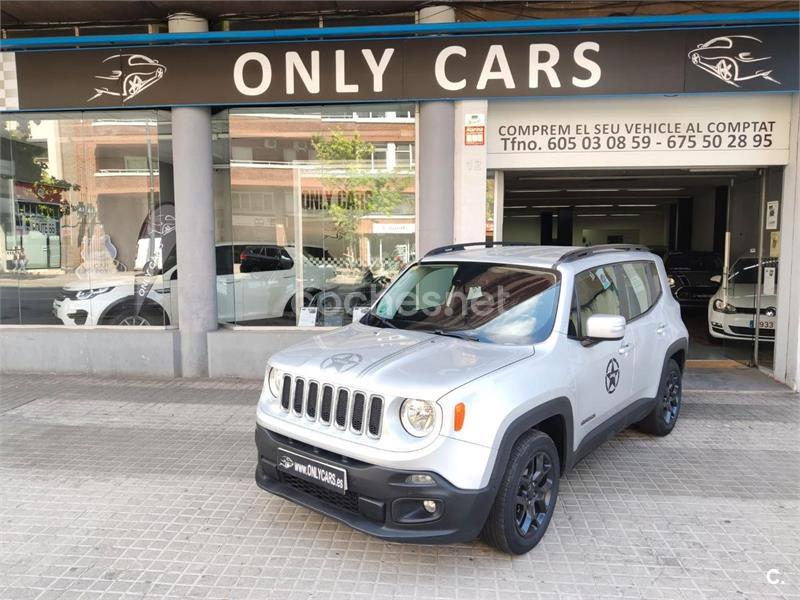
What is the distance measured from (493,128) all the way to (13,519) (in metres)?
6.46

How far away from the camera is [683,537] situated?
3580mm

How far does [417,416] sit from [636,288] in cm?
279

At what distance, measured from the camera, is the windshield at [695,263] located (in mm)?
14602

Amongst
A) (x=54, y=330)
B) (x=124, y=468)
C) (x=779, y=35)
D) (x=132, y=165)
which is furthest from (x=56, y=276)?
(x=779, y=35)

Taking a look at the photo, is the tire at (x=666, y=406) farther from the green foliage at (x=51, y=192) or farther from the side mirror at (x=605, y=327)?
the green foliage at (x=51, y=192)

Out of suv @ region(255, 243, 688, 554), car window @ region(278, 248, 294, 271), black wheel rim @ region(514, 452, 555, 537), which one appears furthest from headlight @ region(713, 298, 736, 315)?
black wheel rim @ region(514, 452, 555, 537)

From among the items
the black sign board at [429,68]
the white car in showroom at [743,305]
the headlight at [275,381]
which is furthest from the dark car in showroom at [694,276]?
the headlight at [275,381]

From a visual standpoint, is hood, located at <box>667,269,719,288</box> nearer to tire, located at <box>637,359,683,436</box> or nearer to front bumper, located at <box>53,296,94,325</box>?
tire, located at <box>637,359,683,436</box>

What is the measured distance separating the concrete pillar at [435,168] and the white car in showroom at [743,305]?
450 cm

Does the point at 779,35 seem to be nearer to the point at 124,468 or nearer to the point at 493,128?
the point at 493,128

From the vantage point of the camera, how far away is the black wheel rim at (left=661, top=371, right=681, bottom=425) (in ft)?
17.5

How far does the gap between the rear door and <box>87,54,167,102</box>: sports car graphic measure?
6.07m

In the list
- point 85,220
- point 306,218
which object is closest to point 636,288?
point 306,218

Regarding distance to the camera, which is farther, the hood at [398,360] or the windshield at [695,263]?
the windshield at [695,263]
